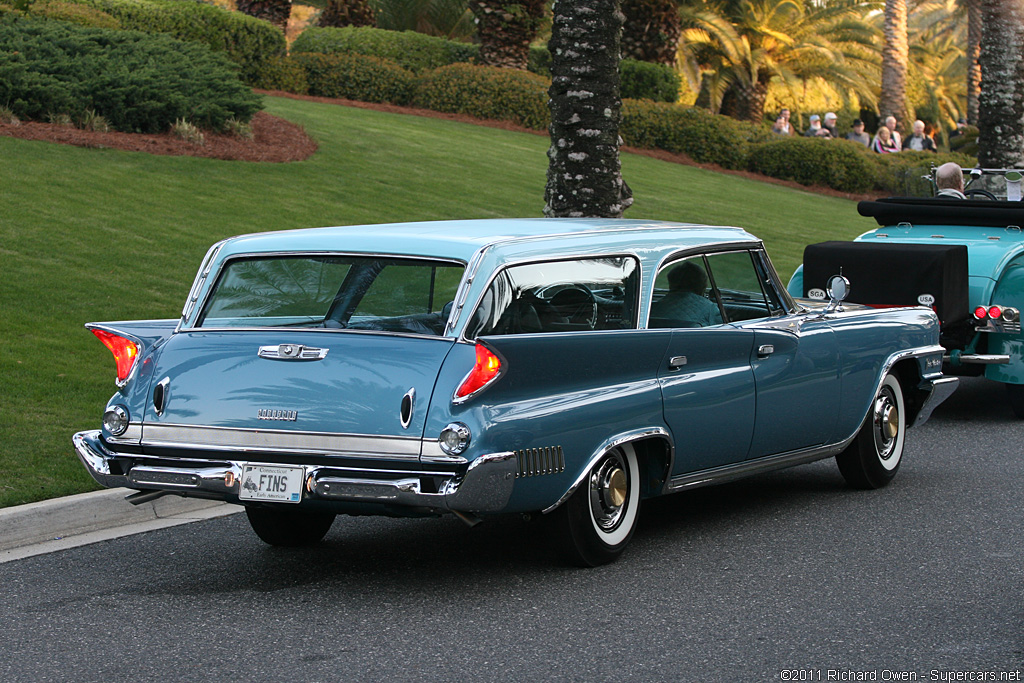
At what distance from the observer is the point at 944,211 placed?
1125 cm

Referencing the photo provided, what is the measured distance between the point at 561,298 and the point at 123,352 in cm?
202

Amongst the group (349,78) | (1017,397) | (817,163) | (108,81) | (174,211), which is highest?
(349,78)

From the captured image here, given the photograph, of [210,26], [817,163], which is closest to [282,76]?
[210,26]

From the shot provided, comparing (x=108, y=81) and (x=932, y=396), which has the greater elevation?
(x=108, y=81)

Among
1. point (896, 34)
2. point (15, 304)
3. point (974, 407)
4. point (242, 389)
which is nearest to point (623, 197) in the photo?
point (974, 407)

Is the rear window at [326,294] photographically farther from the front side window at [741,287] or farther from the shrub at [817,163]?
the shrub at [817,163]

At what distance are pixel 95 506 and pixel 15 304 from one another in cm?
494

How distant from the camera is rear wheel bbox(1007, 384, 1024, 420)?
10.2 meters

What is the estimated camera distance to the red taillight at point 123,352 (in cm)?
592

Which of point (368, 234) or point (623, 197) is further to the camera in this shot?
point (623, 197)

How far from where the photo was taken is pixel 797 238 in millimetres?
21094

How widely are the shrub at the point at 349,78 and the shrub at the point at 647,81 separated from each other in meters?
5.98

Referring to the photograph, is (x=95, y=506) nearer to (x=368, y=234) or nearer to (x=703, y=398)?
(x=368, y=234)

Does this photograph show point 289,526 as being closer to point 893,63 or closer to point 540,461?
point 540,461
